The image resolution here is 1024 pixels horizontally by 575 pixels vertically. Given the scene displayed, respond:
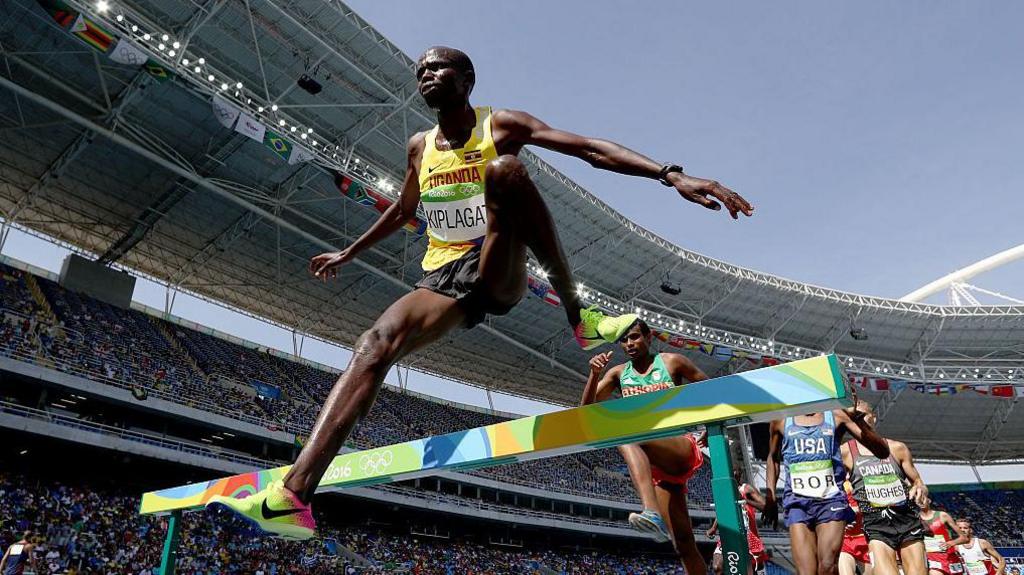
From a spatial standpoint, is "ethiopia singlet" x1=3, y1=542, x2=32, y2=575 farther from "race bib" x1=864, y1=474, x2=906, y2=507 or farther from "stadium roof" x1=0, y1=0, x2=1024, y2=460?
"stadium roof" x1=0, y1=0, x2=1024, y2=460

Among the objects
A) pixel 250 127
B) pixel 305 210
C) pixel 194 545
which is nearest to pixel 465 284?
pixel 250 127

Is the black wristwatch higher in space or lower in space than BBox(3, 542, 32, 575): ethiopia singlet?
higher

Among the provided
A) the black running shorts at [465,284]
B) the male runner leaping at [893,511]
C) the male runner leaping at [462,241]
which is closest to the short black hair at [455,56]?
the male runner leaping at [462,241]

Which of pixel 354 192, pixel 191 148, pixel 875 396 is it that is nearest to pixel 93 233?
pixel 191 148

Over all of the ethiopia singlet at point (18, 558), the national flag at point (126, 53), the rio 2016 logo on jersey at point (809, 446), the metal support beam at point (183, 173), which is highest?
the metal support beam at point (183, 173)

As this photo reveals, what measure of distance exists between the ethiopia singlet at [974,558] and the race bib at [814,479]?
6178 mm

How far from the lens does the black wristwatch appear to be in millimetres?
2367

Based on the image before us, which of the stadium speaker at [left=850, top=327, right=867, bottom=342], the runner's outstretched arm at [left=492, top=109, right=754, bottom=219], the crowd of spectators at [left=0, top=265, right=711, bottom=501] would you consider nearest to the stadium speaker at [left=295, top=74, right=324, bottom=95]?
the crowd of spectators at [left=0, top=265, right=711, bottom=501]

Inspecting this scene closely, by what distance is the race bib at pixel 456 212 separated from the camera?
2719 millimetres

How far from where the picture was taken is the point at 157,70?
1495 cm

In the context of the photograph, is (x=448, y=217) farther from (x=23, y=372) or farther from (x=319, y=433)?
(x=23, y=372)

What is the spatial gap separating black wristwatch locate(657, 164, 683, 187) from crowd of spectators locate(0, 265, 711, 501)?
21006mm

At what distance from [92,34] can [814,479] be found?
16144mm

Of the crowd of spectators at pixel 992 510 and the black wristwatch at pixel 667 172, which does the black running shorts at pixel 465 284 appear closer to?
the black wristwatch at pixel 667 172
